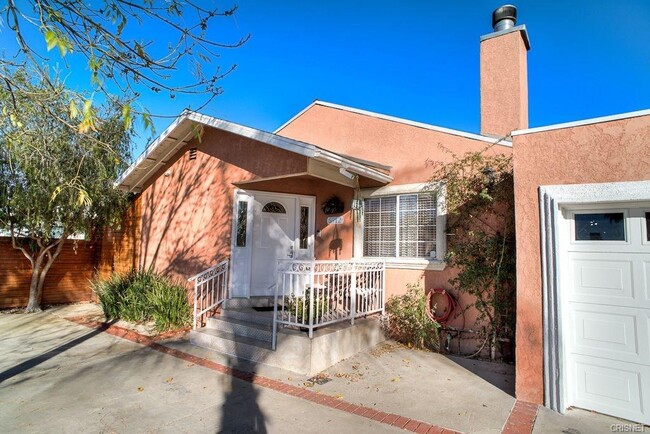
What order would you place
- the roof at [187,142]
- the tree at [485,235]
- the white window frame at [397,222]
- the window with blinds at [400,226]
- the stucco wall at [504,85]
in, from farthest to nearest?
the window with blinds at [400,226] < the stucco wall at [504,85] < the white window frame at [397,222] < the roof at [187,142] < the tree at [485,235]

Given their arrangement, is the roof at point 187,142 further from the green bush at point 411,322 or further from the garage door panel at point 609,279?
the garage door panel at point 609,279

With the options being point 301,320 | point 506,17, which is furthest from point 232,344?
point 506,17

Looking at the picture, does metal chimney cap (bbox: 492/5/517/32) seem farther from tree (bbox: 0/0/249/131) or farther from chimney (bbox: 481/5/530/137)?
tree (bbox: 0/0/249/131)

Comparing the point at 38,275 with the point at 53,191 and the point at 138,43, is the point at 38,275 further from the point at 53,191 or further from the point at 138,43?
the point at 138,43

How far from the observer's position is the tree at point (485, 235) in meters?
6.05

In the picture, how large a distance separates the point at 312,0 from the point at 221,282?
6.18 meters

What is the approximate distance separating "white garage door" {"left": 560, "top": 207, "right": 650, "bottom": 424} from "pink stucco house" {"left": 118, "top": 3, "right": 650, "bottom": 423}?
1cm

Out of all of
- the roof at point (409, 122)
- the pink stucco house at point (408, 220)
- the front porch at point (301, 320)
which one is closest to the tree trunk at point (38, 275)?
the pink stucco house at point (408, 220)

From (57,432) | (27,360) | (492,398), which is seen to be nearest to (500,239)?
(492,398)

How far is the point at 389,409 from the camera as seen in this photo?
438 centimetres

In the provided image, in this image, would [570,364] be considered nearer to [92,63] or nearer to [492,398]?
[492,398]

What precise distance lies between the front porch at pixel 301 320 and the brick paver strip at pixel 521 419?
99.5 inches

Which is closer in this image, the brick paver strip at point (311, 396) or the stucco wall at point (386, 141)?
the brick paver strip at point (311, 396)

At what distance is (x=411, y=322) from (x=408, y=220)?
6.52ft
